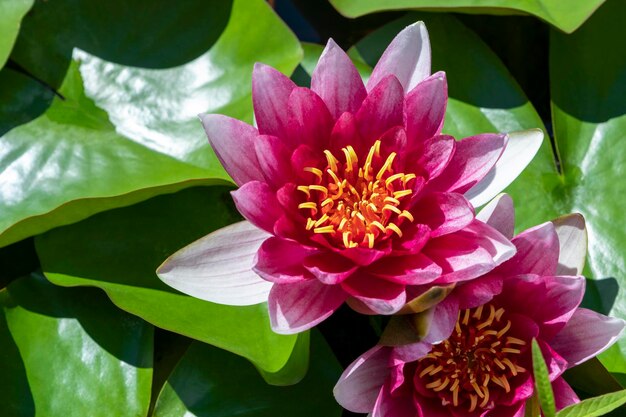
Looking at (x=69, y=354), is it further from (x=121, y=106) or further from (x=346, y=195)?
(x=346, y=195)

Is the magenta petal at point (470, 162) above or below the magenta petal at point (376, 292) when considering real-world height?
above

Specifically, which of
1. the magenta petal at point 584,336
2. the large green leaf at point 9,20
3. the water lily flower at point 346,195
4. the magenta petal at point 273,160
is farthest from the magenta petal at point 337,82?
the large green leaf at point 9,20

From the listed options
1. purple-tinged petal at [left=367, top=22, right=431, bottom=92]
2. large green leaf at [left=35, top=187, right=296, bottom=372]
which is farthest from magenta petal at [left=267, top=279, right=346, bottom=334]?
purple-tinged petal at [left=367, top=22, right=431, bottom=92]

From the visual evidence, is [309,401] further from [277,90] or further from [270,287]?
[277,90]

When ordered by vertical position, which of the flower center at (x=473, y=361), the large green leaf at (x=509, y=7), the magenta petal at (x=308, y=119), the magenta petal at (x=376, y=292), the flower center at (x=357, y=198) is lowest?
the flower center at (x=473, y=361)

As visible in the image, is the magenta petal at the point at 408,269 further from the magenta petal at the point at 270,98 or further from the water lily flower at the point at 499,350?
the magenta petal at the point at 270,98

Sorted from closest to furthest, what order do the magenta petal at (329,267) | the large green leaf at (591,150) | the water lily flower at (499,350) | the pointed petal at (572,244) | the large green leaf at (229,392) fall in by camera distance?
the magenta petal at (329,267) < the water lily flower at (499,350) < the pointed petal at (572,244) < the large green leaf at (229,392) < the large green leaf at (591,150)

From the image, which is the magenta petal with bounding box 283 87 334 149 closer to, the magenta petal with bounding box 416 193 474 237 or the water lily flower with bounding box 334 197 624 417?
the magenta petal with bounding box 416 193 474 237

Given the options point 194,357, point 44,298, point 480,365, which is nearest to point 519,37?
point 480,365
